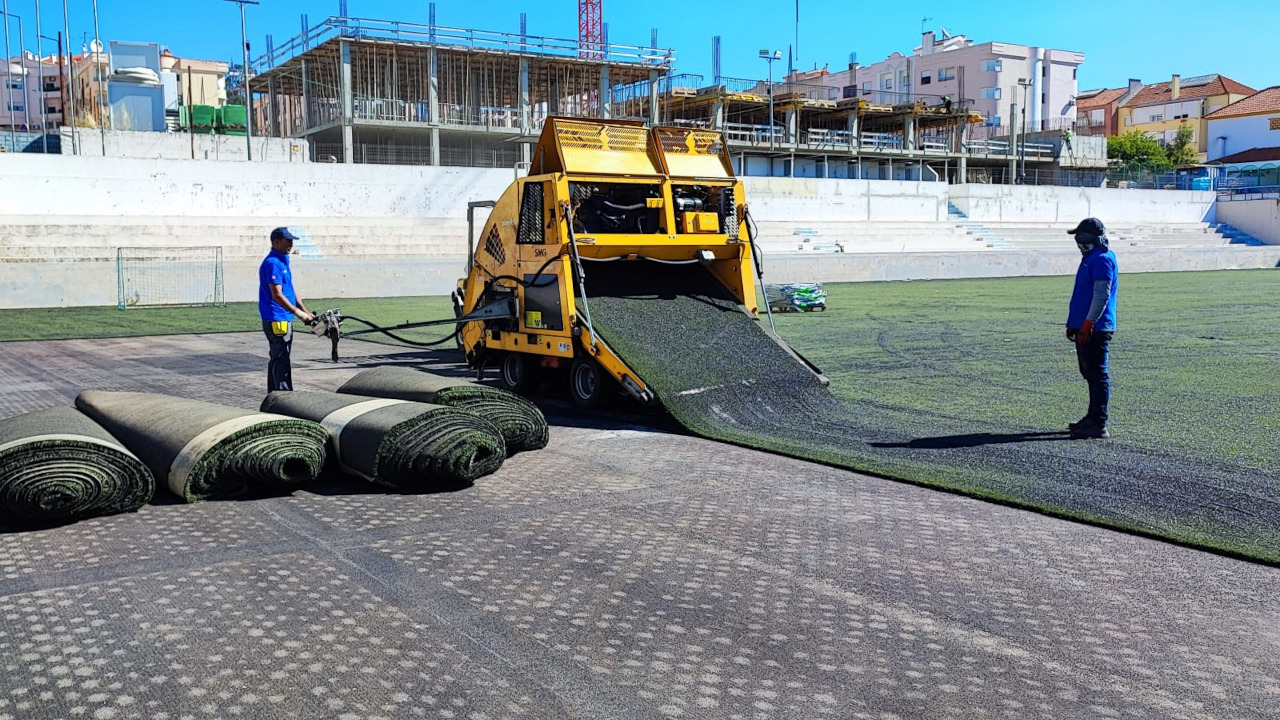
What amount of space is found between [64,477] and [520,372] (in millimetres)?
5673

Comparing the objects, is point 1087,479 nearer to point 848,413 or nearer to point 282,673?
point 848,413

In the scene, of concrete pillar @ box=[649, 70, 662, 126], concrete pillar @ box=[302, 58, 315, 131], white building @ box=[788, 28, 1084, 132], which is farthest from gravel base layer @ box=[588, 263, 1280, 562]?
white building @ box=[788, 28, 1084, 132]

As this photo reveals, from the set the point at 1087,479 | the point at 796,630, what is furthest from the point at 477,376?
the point at 796,630

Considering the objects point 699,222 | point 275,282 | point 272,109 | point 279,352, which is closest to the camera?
point 275,282

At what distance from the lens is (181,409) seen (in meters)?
7.40

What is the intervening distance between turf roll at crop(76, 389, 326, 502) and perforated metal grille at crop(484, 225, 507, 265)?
15.0ft

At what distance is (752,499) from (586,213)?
485 centimetres

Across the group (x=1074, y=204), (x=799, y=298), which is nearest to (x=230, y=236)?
(x=799, y=298)

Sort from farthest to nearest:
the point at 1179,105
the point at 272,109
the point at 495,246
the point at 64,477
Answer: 1. the point at 1179,105
2. the point at 272,109
3. the point at 495,246
4. the point at 64,477

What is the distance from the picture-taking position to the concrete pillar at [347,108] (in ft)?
155

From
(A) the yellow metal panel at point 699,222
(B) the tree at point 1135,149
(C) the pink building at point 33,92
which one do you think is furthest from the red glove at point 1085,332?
(B) the tree at point 1135,149

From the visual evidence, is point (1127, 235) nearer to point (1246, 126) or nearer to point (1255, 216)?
point (1255, 216)

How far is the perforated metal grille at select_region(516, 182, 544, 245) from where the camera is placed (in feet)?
35.4

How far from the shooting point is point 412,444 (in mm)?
6949
